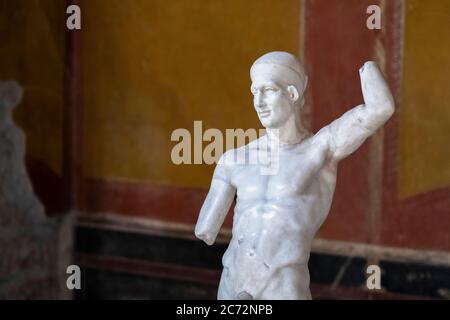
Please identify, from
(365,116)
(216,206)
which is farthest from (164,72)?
(365,116)

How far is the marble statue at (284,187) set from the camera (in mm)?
2662

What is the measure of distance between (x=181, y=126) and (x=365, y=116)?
2527 mm

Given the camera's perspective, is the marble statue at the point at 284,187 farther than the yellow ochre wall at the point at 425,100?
No

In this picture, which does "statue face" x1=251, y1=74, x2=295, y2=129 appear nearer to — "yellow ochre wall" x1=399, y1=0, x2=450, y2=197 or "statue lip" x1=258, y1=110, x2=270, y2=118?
"statue lip" x1=258, y1=110, x2=270, y2=118

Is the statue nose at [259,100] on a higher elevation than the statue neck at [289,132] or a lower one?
higher

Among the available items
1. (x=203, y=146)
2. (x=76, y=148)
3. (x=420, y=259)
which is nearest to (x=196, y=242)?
(x=203, y=146)

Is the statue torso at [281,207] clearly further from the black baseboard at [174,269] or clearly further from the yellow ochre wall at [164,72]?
the yellow ochre wall at [164,72]

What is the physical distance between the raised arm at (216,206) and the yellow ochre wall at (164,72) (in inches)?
77.3

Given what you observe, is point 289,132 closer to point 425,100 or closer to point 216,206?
point 216,206

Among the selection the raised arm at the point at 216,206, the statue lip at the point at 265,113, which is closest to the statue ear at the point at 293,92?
the statue lip at the point at 265,113

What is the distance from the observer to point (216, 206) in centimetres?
288

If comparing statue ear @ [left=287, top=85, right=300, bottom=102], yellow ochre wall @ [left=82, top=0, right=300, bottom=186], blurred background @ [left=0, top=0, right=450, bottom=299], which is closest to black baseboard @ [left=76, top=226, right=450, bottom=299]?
blurred background @ [left=0, top=0, right=450, bottom=299]

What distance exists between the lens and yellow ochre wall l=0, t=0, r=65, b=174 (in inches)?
197

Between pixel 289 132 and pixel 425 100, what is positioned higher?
pixel 425 100
